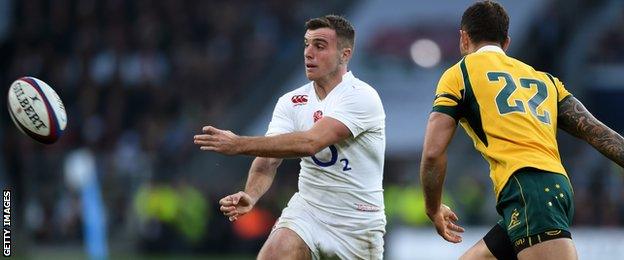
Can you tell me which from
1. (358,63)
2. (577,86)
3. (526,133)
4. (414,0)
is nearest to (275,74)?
(358,63)

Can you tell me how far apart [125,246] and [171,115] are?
212 inches

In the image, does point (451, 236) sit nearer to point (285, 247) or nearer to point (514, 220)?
point (514, 220)

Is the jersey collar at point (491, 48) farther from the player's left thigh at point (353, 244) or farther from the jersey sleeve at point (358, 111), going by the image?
the player's left thigh at point (353, 244)

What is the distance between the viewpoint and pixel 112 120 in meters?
25.1

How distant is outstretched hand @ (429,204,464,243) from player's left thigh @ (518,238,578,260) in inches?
27.0

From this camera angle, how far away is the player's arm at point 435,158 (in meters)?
6.65

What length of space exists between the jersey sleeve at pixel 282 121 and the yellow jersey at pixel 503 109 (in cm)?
149

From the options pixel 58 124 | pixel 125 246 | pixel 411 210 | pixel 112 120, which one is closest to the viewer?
pixel 58 124

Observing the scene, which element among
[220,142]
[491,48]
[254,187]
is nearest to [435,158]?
[491,48]

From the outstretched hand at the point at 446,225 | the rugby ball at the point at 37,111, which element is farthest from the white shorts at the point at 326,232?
the rugby ball at the point at 37,111

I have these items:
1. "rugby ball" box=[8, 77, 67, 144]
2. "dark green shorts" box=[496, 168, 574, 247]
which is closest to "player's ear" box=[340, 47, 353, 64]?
"dark green shorts" box=[496, 168, 574, 247]

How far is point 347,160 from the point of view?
7.70 m

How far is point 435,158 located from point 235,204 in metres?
1.32

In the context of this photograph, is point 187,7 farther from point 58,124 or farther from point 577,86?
point 58,124
